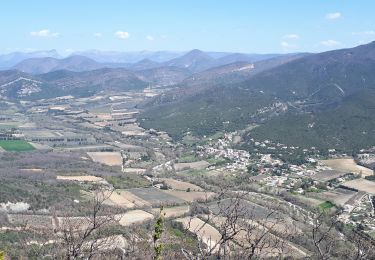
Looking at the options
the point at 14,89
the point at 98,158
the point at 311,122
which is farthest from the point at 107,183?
the point at 14,89

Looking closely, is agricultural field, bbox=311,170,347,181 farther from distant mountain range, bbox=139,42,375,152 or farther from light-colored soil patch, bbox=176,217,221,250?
light-colored soil patch, bbox=176,217,221,250

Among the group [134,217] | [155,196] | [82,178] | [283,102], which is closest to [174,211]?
[134,217]

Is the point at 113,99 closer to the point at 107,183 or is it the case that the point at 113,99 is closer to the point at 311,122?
the point at 311,122

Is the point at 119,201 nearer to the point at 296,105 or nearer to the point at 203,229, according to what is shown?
the point at 203,229

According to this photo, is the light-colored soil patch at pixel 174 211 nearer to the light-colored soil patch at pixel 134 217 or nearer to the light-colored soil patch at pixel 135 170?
the light-colored soil patch at pixel 134 217

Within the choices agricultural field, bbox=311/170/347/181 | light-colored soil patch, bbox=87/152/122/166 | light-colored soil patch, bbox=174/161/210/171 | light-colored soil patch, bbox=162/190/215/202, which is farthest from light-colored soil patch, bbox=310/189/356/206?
light-colored soil patch, bbox=87/152/122/166

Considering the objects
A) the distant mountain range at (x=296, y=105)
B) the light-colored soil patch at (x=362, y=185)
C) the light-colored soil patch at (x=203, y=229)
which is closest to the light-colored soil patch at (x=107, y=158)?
the distant mountain range at (x=296, y=105)
